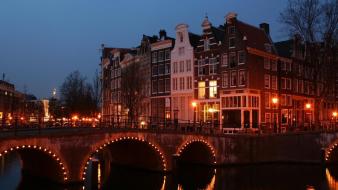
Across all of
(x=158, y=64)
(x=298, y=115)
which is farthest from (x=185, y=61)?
(x=298, y=115)

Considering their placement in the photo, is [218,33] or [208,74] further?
[218,33]

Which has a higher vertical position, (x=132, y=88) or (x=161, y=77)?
(x=161, y=77)

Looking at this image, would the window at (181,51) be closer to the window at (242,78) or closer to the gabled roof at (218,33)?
the gabled roof at (218,33)

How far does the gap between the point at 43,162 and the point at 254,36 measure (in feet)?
98.9

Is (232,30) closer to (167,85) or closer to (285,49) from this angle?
(285,49)

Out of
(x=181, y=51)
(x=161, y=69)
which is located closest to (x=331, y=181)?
(x=181, y=51)

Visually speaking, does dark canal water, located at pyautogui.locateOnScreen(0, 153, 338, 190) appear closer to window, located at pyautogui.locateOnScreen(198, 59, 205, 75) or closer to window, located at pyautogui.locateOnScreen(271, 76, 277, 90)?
window, located at pyautogui.locateOnScreen(271, 76, 277, 90)

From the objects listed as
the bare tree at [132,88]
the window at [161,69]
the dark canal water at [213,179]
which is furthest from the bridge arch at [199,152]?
the window at [161,69]

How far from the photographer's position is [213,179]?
31.9 m

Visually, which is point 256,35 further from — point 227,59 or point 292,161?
point 292,161

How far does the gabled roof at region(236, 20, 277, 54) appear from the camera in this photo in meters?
49.6

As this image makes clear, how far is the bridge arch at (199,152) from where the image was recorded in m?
37.1

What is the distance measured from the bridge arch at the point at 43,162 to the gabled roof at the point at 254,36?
26.9m

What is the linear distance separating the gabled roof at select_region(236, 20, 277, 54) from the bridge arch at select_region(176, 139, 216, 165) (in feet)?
50.1
